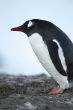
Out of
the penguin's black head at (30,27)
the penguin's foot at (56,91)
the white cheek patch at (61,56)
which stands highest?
the penguin's black head at (30,27)

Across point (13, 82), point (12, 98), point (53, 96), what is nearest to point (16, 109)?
point (12, 98)

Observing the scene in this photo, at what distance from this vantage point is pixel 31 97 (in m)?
4.77

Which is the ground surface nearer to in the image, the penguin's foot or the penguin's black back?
the penguin's foot

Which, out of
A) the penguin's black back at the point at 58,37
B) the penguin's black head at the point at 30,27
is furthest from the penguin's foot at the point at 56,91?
the penguin's black head at the point at 30,27

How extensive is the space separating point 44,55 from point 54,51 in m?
0.13

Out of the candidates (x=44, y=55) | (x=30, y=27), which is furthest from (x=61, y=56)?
(x=30, y=27)

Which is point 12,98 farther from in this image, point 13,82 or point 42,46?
point 13,82

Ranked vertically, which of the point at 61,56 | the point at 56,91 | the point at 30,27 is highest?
the point at 30,27

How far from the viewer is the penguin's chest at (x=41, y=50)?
4.96m

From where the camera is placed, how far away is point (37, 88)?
18.1ft

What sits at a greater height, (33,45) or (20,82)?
(33,45)

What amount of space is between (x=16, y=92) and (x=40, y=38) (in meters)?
0.74

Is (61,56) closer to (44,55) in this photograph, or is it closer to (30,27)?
(44,55)

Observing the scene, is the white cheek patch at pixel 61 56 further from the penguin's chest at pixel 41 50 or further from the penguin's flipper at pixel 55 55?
the penguin's chest at pixel 41 50
